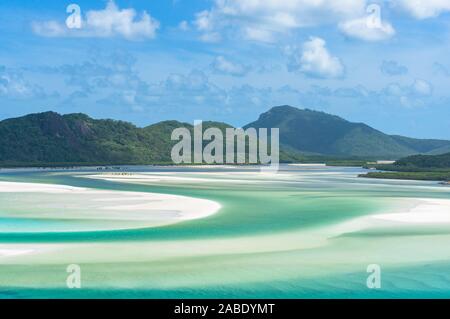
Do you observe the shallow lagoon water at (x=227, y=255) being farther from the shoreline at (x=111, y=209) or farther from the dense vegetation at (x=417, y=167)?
the dense vegetation at (x=417, y=167)

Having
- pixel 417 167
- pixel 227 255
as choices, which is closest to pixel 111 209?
pixel 227 255

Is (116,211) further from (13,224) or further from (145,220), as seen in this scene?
(13,224)

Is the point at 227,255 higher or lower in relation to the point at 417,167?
lower

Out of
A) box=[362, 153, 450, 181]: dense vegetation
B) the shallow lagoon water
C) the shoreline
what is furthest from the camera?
box=[362, 153, 450, 181]: dense vegetation

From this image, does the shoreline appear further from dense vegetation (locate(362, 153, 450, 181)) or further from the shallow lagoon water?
dense vegetation (locate(362, 153, 450, 181))

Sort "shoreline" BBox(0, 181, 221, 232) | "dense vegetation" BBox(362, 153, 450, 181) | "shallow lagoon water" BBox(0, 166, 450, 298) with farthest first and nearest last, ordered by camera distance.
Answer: "dense vegetation" BBox(362, 153, 450, 181) → "shoreline" BBox(0, 181, 221, 232) → "shallow lagoon water" BBox(0, 166, 450, 298)

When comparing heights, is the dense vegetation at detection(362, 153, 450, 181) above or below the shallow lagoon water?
above

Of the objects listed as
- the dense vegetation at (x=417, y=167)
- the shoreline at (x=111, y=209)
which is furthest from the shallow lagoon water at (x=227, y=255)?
the dense vegetation at (x=417, y=167)

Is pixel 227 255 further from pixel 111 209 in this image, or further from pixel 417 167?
pixel 417 167

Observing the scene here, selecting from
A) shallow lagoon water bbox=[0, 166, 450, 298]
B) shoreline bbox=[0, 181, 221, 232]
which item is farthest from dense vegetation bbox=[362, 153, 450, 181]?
shallow lagoon water bbox=[0, 166, 450, 298]

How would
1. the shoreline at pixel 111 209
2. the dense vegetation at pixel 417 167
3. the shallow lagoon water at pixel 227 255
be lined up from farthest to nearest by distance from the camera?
the dense vegetation at pixel 417 167 < the shoreline at pixel 111 209 < the shallow lagoon water at pixel 227 255

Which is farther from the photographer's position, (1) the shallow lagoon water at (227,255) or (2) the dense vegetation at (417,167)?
(2) the dense vegetation at (417,167)
